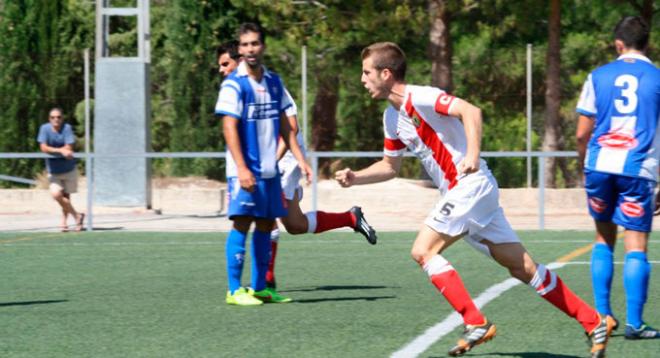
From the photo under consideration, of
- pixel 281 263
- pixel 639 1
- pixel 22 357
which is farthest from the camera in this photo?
pixel 639 1

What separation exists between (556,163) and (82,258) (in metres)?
11.5

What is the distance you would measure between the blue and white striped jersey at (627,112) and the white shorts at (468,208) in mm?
770

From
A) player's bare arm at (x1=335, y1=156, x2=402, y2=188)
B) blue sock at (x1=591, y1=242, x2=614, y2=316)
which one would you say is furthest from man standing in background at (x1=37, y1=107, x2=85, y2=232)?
blue sock at (x1=591, y1=242, x2=614, y2=316)

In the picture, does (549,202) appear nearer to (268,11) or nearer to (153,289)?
(268,11)

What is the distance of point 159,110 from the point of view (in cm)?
2742

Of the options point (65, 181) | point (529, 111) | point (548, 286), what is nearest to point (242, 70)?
point (548, 286)

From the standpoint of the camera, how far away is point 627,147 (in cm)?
760

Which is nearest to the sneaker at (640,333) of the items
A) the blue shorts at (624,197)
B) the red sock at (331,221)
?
the blue shorts at (624,197)

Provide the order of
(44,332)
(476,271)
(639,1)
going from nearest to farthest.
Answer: (44,332) → (476,271) → (639,1)

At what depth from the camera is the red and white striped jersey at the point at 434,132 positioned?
23.5 ft

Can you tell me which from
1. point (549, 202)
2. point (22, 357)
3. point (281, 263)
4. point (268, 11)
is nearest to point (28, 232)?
point (281, 263)

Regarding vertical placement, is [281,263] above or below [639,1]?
below

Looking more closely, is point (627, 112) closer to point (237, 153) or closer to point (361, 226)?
point (237, 153)

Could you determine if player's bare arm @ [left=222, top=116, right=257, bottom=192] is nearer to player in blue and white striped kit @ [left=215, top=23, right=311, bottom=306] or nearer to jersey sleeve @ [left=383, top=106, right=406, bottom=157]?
player in blue and white striped kit @ [left=215, top=23, right=311, bottom=306]
